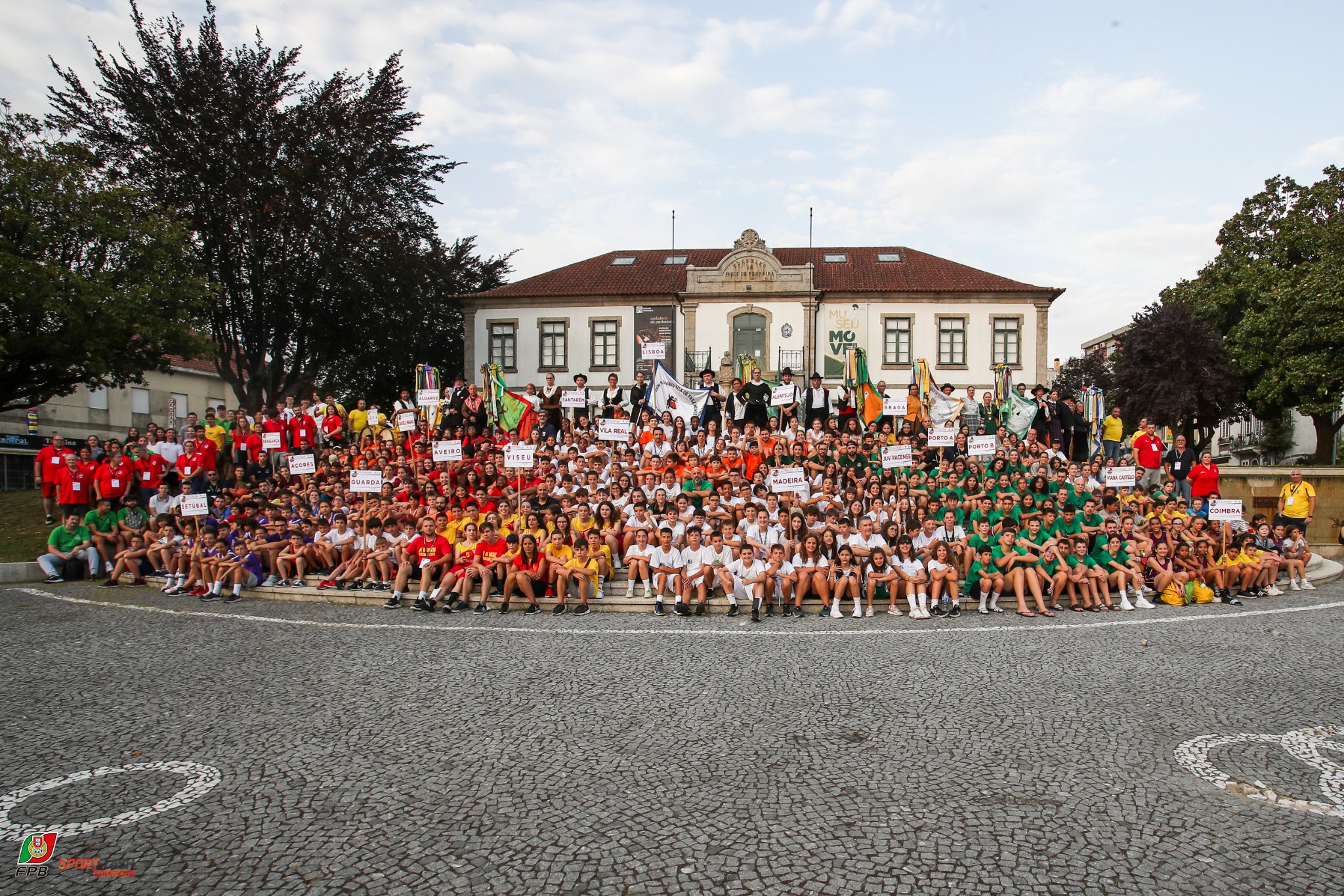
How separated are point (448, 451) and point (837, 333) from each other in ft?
79.6

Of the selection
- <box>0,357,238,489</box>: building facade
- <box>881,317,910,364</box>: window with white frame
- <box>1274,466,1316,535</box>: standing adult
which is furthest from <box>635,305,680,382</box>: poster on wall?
<box>1274,466,1316,535</box>: standing adult

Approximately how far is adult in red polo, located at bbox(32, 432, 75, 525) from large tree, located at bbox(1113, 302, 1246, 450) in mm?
31805

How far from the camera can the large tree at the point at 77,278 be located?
18.4 metres

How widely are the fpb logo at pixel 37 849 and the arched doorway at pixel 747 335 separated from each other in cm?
3154

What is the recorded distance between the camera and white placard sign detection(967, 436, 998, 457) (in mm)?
14062

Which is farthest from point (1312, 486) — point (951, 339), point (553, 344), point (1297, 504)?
point (553, 344)

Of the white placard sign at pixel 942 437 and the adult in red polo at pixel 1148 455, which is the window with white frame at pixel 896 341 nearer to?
the adult in red polo at pixel 1148 455

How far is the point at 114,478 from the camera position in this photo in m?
14.4

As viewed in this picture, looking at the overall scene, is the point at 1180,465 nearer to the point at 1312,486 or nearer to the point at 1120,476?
the point at 1120,476

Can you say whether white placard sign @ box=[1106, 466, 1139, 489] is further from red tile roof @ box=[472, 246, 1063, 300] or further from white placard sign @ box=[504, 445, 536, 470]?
red tile roof @ box=[472, 246, 1063, 300]

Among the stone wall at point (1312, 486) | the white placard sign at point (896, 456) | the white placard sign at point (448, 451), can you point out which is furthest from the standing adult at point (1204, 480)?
the white placard sign at point (448, 451)

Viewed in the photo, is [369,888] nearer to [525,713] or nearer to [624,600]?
[525,713]

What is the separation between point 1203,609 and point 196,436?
56.4 feet

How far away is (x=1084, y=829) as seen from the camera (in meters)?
4.05
